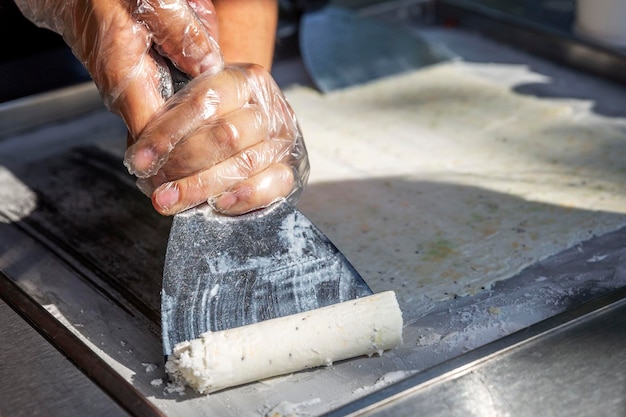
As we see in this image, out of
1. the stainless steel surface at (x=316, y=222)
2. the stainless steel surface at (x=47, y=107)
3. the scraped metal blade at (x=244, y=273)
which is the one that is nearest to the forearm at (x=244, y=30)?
the stainless steel surface at (x=316, y=222)

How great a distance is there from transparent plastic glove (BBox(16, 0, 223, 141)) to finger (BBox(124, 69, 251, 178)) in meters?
0.03

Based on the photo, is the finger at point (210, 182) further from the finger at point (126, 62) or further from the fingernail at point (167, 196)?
the finger at point (126, 62)

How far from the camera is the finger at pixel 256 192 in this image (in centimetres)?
147

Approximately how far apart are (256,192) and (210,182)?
0.28 feet

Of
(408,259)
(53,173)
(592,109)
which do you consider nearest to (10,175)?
(53,173)

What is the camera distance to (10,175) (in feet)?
6.91

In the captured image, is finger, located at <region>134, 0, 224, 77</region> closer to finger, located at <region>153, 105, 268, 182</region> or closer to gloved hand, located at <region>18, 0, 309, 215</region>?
gloved hand, located at <region>18, 0, 309, 215</region>

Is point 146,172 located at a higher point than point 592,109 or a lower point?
higher

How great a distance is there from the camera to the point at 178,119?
1442mm

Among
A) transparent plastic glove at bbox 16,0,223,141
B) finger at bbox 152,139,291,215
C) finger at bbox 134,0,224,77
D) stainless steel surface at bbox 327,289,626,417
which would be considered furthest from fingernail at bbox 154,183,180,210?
stainless steel surface at bbox 327,289,626,417

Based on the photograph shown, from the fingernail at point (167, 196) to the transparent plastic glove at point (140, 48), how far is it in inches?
4.6

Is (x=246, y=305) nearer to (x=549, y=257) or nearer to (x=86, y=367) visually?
(x=86, y=367)

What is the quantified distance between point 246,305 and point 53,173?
3.12 ft

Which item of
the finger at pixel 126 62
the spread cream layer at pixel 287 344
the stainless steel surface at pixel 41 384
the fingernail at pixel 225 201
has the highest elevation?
the finger at pixel 126 62
